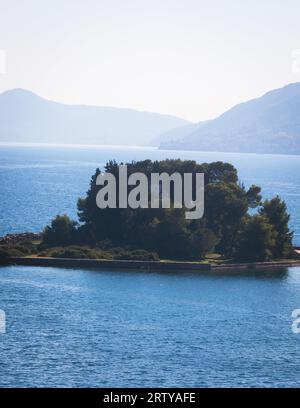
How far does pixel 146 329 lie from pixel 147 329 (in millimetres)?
84

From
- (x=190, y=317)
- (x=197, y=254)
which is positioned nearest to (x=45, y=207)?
(x=197, y=254)

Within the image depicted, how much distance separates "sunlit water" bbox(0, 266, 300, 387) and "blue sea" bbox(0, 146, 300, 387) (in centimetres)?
8

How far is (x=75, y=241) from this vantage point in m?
126

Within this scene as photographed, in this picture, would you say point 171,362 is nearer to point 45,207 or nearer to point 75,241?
point 75,241

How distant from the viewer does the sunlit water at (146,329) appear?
7044 cm

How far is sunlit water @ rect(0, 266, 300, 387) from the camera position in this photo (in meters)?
70.4

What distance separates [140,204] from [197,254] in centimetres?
1085

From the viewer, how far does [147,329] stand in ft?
277
